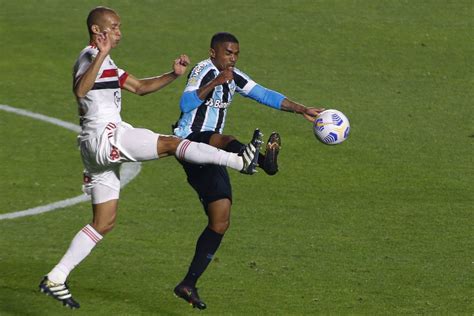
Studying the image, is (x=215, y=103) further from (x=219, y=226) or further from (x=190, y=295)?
(x=190, y=295)

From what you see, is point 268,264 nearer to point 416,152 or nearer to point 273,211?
point 273,211

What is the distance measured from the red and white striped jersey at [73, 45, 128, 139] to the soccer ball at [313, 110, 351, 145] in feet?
7.40

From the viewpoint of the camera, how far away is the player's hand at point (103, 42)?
12219 mm

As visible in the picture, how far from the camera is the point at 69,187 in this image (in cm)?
1911

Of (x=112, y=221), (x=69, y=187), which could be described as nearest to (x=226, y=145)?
(x=112, y=221)

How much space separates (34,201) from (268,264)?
4.13 m

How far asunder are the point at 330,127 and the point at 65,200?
574 centimetres

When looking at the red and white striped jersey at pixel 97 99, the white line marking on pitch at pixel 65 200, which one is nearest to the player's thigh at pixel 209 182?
the red and white striped jersey at pixel 97 99

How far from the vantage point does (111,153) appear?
41.0 ft

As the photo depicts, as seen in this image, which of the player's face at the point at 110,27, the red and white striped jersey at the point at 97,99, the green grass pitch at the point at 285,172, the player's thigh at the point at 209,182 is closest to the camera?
the player's face at the point at 110,27

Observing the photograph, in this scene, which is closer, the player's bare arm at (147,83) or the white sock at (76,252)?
the white sock at (76,252)

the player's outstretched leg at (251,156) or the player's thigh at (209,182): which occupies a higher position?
the player's outstretched leg at (251,156)

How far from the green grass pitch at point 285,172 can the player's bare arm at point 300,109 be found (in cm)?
200

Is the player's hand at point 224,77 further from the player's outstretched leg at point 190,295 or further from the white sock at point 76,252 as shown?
the player's outstretched leg at point 190,295
